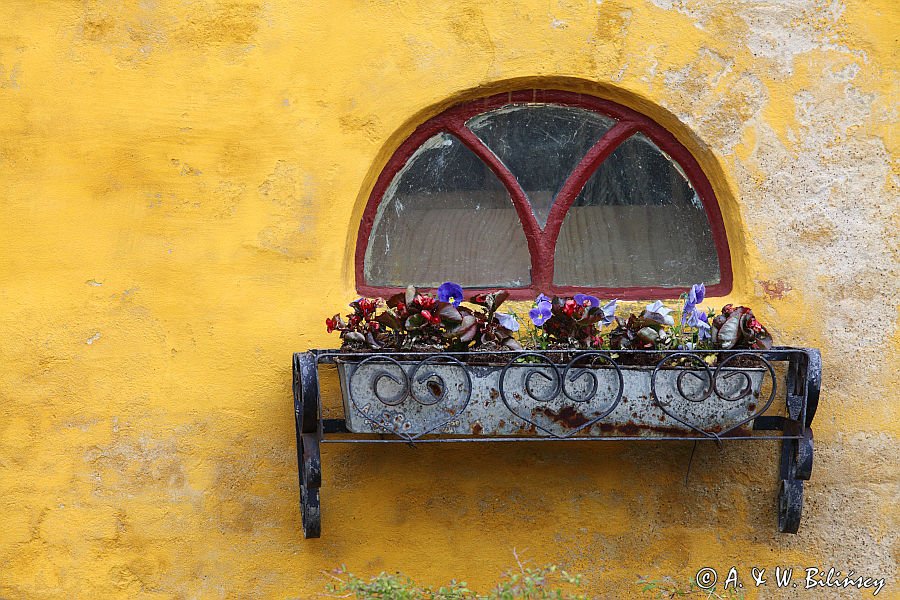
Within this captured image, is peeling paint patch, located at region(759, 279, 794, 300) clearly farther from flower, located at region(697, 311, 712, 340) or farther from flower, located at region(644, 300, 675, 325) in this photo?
flower, located at region(644, 300, 675, 325)

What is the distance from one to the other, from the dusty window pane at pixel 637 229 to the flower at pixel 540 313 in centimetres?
41

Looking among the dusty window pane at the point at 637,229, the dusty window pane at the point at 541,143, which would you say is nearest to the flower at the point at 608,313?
the dusty window pane at the point at 637,229

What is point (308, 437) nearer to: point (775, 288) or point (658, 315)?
point (658, 315)

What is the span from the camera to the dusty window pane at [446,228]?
311cm

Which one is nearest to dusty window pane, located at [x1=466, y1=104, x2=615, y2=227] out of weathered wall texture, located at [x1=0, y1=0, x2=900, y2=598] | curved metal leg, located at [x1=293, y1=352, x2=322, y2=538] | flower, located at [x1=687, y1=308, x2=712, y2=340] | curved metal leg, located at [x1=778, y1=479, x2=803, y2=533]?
weathered wall texture, located at [x1=0, y1=0, x2=900, y2=598]

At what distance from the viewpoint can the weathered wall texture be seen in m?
2.91

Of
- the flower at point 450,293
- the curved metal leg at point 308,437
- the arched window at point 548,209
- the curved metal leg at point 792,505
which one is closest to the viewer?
the curved metal leg at point 308,437

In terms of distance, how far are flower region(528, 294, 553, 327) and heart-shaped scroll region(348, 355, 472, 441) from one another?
0.25m

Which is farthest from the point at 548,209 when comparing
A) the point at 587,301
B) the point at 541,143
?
the point at 587,301

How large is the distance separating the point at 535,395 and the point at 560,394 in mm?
67

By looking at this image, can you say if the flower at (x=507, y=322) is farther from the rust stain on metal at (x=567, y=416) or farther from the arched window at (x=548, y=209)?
the arched window at (x=548, y=209)

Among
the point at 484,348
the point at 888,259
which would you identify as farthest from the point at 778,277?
the point at 484,348

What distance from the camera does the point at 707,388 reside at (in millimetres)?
2664

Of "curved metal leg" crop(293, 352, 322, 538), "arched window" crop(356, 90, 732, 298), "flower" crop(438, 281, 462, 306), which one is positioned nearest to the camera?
"curved metal leg" crop(293, 352, 322, 538)
